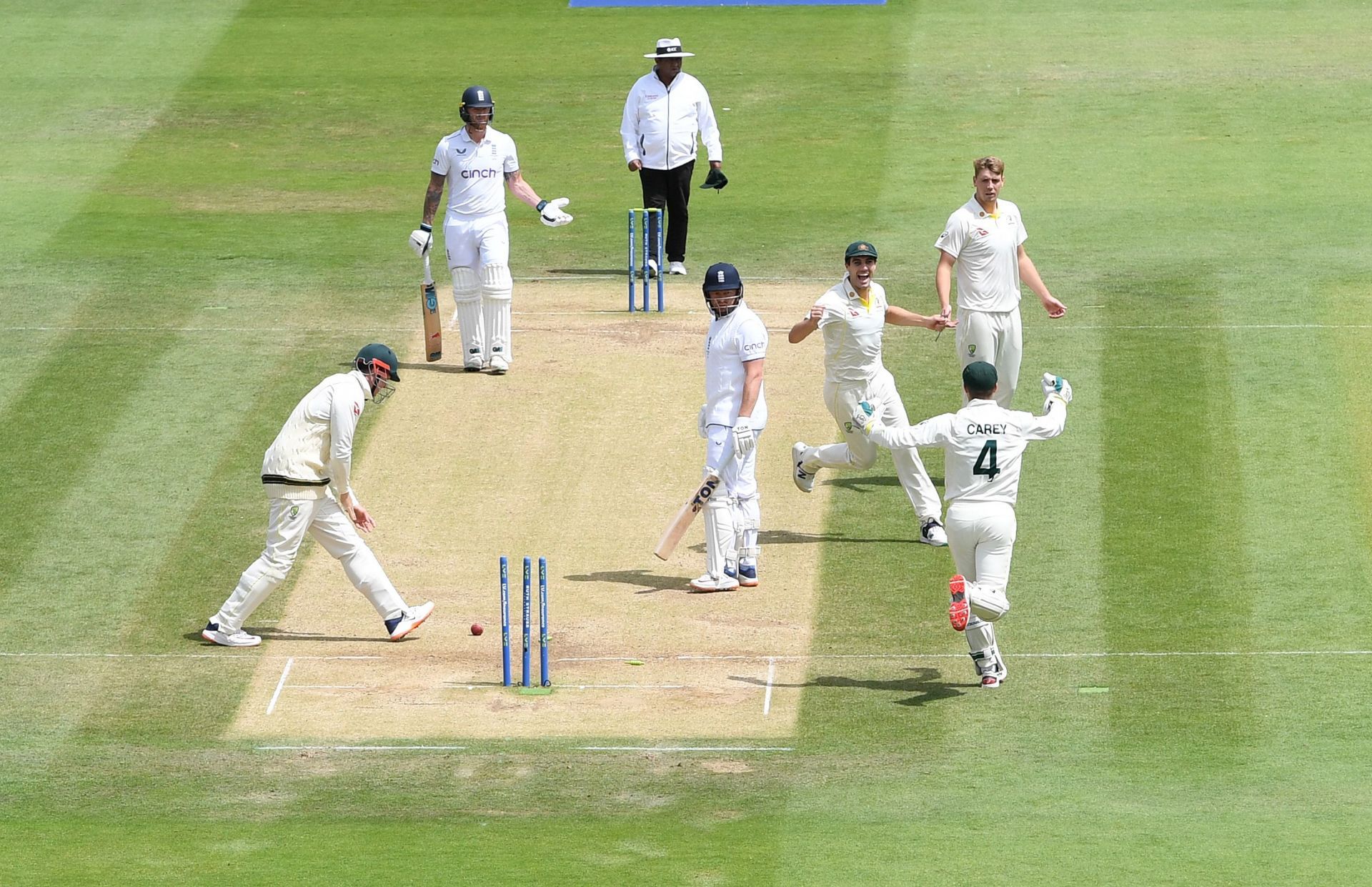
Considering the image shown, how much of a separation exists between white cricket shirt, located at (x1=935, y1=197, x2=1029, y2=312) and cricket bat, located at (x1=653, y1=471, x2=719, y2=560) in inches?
114

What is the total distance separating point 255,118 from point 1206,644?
17064 millimetres

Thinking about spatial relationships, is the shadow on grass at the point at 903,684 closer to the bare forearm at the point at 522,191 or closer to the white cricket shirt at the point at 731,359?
the white cricket shirt at the point at 731,359

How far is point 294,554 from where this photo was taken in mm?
14211

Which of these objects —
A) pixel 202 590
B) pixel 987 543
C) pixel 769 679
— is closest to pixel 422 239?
pixel 202 590

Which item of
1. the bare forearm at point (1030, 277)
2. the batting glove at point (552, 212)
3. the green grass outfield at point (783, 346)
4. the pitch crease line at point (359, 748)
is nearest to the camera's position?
the green grass outfield at point (783, 346)

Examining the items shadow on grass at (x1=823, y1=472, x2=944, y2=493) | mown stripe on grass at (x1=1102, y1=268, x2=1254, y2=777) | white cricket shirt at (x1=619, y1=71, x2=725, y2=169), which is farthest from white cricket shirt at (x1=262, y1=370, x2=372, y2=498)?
white cricket shirt at (x1=619, y1=71, x2=725, y2=169)

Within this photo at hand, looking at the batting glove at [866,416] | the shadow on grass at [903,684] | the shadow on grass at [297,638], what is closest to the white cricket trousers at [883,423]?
the shadow on grass at [903,684]

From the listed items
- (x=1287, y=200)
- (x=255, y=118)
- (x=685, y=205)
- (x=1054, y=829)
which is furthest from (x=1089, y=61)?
(x=1054, y=829)

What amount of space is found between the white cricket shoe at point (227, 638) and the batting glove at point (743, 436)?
3.46 m

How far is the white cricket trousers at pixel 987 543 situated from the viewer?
42.6 feet

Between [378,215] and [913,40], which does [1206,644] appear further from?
[913,40]

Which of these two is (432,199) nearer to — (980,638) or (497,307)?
(497,307)

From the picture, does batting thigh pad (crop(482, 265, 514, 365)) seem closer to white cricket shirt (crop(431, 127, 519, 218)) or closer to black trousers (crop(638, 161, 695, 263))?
white cricket shirt (crop(431, 127, 519, 218))

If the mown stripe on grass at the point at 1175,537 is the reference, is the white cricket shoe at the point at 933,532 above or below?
below
